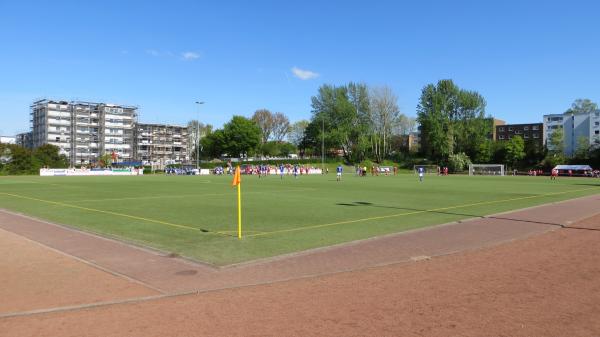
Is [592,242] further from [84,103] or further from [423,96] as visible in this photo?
[84,103]

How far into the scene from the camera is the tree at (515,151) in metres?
97.9

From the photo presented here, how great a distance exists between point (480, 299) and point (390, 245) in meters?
4.38

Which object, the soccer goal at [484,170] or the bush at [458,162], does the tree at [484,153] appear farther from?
the soccer goal at [484,170]

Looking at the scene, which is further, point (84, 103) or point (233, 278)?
point (84, 103)

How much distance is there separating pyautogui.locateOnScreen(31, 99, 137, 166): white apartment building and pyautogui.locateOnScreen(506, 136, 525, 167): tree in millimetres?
106611

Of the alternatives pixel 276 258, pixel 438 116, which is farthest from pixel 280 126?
pixel 276 258

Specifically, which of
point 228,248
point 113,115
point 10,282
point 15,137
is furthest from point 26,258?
point 15,137

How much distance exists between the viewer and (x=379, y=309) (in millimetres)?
6129

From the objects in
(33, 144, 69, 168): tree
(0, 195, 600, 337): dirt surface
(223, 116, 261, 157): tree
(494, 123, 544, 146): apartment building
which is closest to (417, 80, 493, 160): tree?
(223, 116, 261, 157): tree

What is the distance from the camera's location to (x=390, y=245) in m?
10.9

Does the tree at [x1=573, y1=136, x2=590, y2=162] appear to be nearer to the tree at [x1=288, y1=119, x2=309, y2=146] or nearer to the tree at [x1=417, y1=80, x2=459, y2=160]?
the tree at [x1=417, y1=80, x2=459, y2=160]

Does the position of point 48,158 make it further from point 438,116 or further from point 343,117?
point 438,116

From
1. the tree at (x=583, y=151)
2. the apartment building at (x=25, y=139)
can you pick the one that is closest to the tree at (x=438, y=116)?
the tree at (x=583, y=151)

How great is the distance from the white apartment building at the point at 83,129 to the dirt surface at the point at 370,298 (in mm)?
130440
